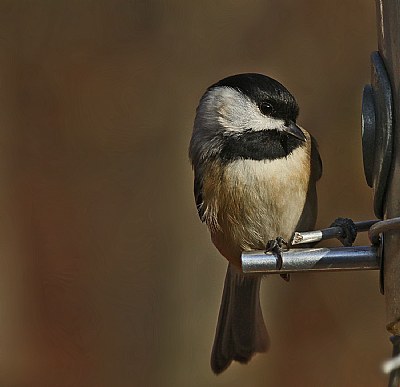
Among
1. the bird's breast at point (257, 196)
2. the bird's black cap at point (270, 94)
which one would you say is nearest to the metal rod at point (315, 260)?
A: the bird's breast at point (257, 196)

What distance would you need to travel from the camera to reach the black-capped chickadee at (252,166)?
248 centimetres

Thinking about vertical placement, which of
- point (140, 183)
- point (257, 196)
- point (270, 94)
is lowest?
point (140, 183)

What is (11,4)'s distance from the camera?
358 cm

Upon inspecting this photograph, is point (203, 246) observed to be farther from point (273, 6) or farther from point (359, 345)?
point (273, 6)

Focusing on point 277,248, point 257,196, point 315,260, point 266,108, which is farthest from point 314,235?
point 266,108

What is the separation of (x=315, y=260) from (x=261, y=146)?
599mm

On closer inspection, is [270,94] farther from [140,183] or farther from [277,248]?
[140,183]

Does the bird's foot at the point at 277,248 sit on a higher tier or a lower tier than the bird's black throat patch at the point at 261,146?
lower

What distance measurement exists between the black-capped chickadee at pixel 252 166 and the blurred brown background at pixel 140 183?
0.78 m

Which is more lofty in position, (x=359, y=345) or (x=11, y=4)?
(x=11, y=4)

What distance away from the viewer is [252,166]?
2475 millimetres

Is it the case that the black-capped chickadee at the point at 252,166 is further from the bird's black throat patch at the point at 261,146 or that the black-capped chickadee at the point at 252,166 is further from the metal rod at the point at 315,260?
the metal rod at the point at 315,260

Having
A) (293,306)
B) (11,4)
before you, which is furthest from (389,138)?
(11,4)

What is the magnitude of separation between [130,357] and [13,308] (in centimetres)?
43
